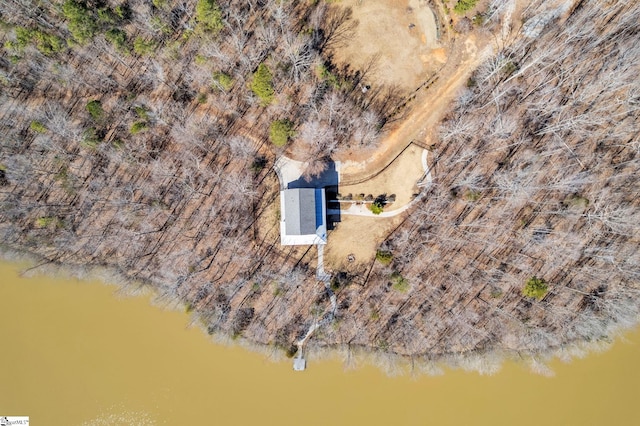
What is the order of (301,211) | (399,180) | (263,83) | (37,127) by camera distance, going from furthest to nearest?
(399,180) < (37,127) < (301,211) < (263,83)

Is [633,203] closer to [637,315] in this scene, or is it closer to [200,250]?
[637,315]

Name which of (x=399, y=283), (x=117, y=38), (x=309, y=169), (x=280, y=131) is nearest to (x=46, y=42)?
(x=117, y=38)

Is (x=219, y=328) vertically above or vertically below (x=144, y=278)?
below

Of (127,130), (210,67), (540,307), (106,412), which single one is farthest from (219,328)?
(540,307)

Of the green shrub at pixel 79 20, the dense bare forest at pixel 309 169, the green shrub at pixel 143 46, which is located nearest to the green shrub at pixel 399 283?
the dense bare forest at pixel 309 169

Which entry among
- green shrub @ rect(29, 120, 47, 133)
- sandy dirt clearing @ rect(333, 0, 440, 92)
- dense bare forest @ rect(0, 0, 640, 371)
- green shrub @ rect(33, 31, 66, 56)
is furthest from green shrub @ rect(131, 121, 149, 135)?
sandy dirt clearing @ rect(333, 0, 440, 92)

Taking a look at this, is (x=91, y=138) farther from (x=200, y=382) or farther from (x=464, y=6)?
(x=464, y=6)

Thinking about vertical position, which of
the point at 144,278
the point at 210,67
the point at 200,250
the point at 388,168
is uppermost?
the point at 210,67
